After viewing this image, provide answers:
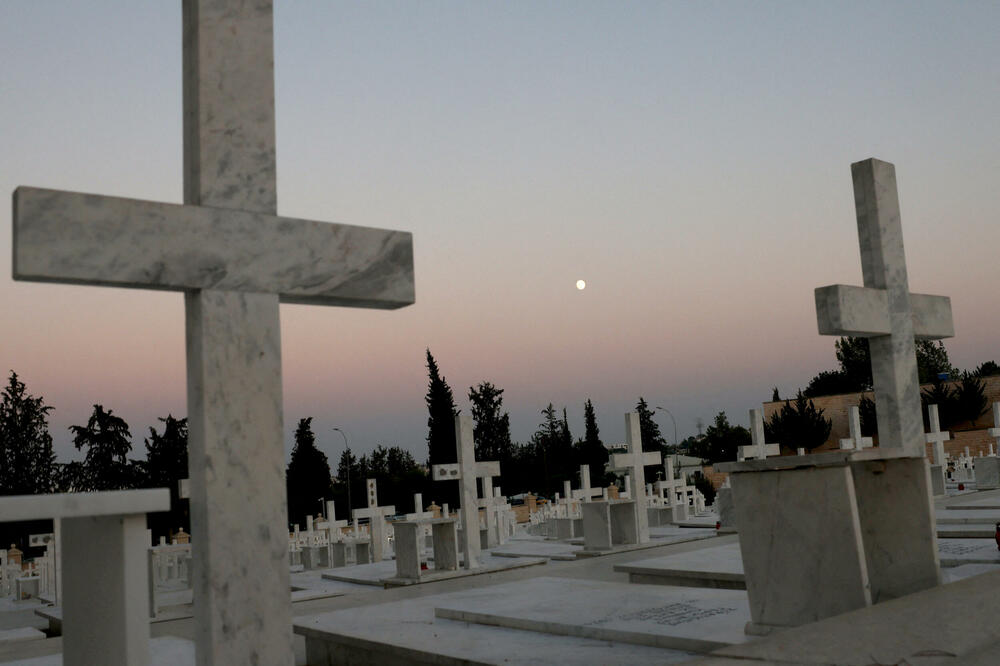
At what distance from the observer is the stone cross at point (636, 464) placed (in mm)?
15141

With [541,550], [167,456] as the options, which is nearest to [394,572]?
[541,550]

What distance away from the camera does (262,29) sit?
146 inches

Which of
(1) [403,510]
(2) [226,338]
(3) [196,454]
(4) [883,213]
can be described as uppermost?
(4) [883,213]

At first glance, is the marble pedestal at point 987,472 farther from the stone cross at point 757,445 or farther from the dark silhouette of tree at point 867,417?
the dark silhouette of tree at point 867,417

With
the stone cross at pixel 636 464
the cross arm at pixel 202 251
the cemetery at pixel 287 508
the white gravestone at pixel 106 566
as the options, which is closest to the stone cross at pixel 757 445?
the stone cross at pixel 636 464

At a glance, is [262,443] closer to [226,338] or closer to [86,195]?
[226,338]

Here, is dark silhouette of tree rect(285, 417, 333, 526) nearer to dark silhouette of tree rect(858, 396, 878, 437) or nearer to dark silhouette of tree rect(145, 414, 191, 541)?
dark silhouette of tree rect(145, 414, 191, 541)

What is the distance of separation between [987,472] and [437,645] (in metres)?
18.0

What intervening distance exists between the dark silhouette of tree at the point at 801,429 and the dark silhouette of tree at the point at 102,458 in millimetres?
31479

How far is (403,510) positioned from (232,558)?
4605 cm

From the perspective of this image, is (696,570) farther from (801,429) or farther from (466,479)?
(801,429)

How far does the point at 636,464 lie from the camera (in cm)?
1539

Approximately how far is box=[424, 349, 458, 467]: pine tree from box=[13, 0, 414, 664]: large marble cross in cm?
3970

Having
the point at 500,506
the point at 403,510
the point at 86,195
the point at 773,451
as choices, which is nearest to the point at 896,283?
the point at 86,195
